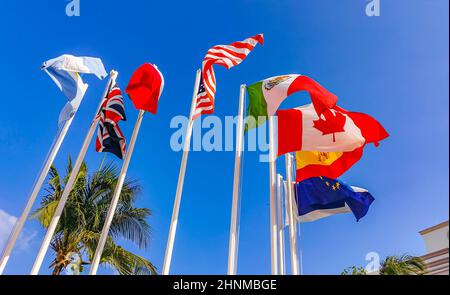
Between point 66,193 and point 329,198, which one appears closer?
point 66,193

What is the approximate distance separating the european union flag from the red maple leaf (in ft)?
9.09

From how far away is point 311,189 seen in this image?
15.6 m

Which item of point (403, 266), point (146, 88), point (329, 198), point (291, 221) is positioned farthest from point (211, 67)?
point (403, 266)

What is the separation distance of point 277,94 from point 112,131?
6043 mm

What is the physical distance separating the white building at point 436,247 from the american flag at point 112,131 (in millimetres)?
19538

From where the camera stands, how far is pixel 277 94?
1313cm

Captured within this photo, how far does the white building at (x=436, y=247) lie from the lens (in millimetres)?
23448

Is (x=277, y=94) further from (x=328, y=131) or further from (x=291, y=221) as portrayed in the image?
(x=291, y=221)

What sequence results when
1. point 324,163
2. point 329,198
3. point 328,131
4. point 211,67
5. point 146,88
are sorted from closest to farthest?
1. point 328,131
2. point 211,67
3. point 146,88
4. point 324,163
5. point 329,198
